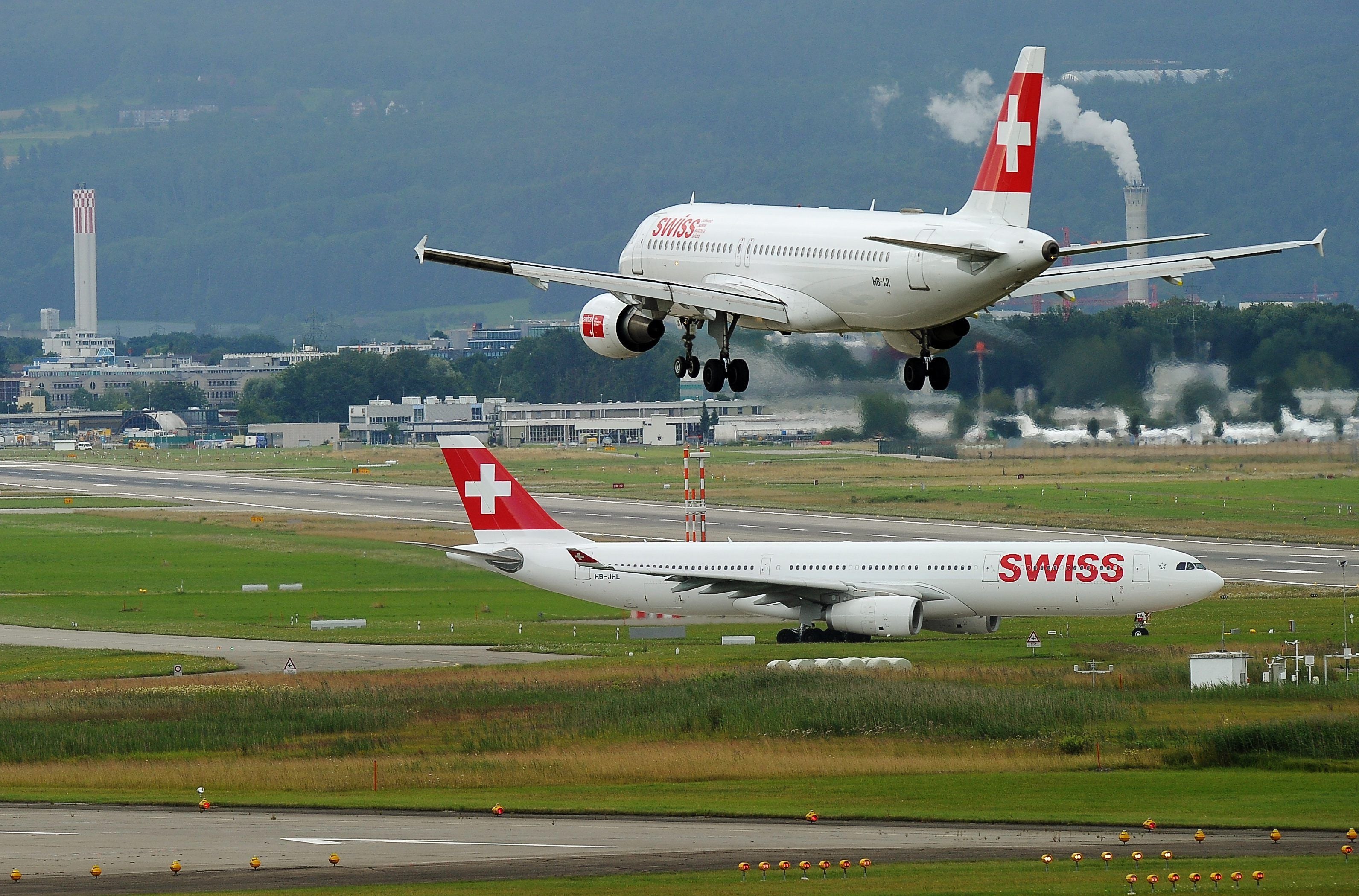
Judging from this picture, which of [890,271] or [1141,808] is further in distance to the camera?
[1141,808]

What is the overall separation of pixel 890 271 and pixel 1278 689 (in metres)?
41.2

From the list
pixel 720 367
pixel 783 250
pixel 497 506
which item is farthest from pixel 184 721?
pixel 783 250

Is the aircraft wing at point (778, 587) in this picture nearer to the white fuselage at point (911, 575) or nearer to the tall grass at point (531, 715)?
the white fuselage at point (911, 575)

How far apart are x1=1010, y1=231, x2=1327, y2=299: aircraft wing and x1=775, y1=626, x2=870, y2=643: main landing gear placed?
5245 cm

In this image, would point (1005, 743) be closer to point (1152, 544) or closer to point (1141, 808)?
point (1141, 808)

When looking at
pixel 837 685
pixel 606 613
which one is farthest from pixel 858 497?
pixel 837 685

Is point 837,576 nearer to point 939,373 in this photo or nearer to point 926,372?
point 926,372

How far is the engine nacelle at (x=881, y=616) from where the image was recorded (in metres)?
87.3

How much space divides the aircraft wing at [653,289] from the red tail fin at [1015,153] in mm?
4169

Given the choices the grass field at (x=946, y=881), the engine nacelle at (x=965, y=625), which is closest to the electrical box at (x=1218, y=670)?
the engine nacelle at (x=965, y=625)

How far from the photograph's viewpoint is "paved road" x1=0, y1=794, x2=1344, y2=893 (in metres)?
42.6

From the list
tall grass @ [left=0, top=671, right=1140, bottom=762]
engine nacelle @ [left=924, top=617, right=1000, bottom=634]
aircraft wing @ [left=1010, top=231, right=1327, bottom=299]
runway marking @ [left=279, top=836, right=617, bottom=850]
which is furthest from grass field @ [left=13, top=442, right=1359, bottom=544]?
aircraft wing @ [left=1010, top=231, right=1327, bottom=299]

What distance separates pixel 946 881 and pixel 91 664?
57.9 metres

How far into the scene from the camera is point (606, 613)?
357 feet
